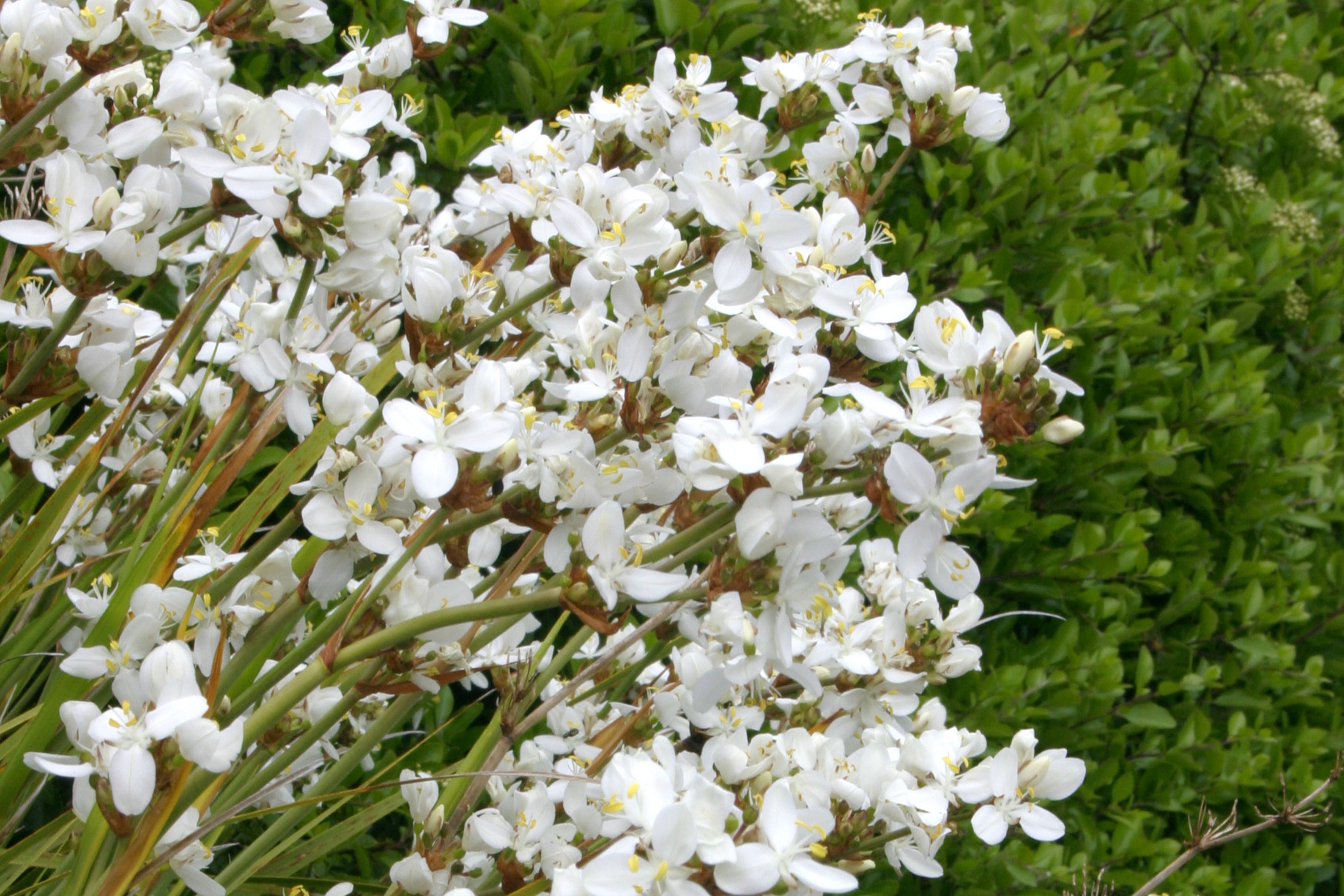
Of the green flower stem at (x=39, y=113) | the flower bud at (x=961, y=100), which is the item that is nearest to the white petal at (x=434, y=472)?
the green flower stem at (x=39, y=113)

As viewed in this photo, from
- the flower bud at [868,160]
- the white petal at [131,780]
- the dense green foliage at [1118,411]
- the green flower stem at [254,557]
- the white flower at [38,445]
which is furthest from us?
the dense green foliage at [1118,411]

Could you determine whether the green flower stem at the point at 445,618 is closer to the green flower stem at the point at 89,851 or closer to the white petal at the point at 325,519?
the white petal at the point at 325,519

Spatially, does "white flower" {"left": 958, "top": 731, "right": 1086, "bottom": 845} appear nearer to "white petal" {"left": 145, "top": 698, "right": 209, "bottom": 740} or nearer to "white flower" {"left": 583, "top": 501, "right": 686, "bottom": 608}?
"white flower" {"left": 583, "top": 501, "right": 686, "bottom": 608}

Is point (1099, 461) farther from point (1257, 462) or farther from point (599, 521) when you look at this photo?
point (599, 521)

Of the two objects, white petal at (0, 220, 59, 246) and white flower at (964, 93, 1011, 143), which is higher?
white petal at (0, 220, 59, 246)

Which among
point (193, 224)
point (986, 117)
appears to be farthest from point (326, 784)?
point (986, 117)

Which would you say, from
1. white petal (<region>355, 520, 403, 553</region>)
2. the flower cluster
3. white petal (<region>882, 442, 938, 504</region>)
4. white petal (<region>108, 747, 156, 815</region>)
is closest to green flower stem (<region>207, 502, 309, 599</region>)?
the flower cluster

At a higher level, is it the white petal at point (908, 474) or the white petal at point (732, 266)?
the white petal at point (732, 266)
